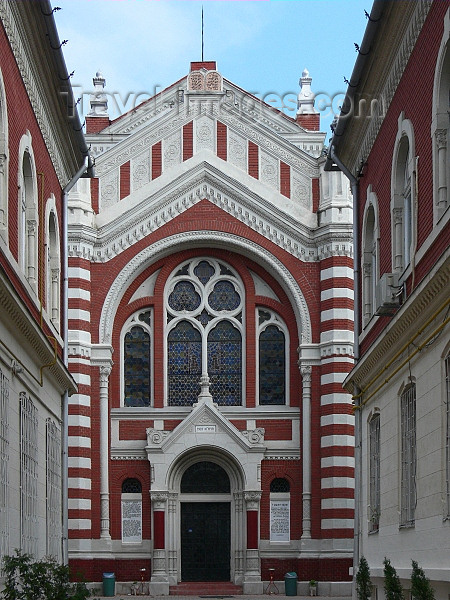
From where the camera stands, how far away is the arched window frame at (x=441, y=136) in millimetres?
15930

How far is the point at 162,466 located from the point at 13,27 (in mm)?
20118

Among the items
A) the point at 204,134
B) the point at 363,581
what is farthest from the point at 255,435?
the point at 363,581

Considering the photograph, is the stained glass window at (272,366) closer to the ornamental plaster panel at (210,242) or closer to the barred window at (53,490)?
the ornamental plaster panel at (210,242)

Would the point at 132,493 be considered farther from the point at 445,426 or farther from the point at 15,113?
the point at 445,426

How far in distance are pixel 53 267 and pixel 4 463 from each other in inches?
322

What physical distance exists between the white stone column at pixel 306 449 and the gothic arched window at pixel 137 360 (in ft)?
15.1

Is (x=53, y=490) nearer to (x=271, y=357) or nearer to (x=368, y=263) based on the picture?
(x=368, y=263)

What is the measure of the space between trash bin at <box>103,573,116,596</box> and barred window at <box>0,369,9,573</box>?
1801cm

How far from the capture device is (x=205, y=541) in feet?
120

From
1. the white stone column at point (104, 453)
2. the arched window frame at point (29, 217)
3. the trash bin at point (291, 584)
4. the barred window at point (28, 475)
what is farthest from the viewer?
the white stone column at point (104, 453)

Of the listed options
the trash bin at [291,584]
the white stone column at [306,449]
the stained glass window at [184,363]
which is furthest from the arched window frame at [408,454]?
the stained glass window at [184,363]

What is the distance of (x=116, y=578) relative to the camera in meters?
35.8

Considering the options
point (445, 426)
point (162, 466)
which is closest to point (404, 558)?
point (445, 426)

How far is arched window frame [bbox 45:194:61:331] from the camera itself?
79.8 feet
